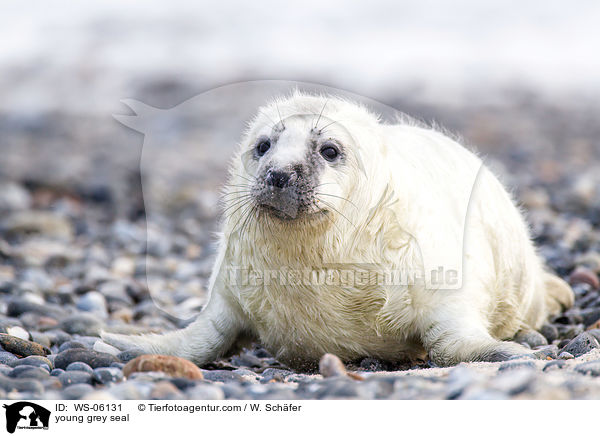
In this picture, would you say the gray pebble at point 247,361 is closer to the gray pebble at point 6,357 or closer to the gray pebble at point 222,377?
the gray pebble at point 222,377

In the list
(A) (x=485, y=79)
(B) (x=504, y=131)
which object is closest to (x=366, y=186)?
(B) (x=504, y=131)

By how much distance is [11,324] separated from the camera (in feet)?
18.0

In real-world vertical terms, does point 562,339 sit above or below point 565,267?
below

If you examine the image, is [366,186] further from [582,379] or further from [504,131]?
[504,131]

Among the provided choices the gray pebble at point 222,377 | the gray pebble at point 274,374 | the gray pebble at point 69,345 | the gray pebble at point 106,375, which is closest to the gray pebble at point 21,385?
the gray pebble at point 106,375

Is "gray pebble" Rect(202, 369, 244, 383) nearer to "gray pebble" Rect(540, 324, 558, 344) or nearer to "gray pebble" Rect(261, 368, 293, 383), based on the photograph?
"gray pebble" Rect(261, 368, 293, 383)

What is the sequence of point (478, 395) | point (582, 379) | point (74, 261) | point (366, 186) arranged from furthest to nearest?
point (74, 261), point (366, 186), point (582, 379), point (478, 395)

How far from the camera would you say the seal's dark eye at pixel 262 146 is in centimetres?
456

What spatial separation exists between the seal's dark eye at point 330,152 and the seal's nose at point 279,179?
0.37 meters

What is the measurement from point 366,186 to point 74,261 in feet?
14.8

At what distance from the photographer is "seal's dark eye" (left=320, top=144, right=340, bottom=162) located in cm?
443
